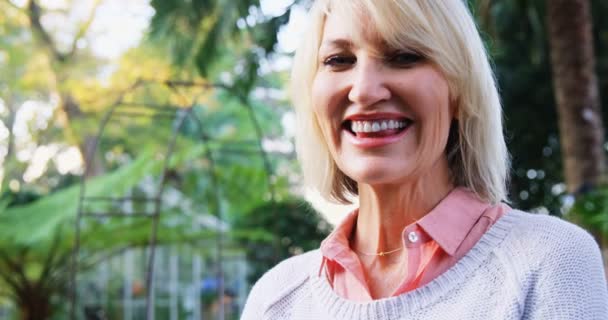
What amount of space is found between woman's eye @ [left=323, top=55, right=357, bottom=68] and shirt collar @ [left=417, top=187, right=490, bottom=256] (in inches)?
7.8

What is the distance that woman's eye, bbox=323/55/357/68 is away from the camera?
38.3 inches

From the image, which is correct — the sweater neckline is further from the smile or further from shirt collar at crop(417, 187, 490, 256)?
the smile

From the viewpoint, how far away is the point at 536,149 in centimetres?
856

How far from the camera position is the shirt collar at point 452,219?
962 mm

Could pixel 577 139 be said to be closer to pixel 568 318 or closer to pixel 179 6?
pixel 179 6

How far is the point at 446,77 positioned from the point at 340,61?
0.41 feet

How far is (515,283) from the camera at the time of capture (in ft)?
2.93

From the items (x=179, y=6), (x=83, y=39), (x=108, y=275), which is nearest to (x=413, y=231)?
(x=179, y=6)

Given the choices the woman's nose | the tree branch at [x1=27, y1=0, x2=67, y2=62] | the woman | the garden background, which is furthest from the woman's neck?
the tree branch at [x1=27, y1=0, x2=67, y2=62]

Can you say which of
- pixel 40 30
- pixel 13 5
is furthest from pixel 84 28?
pixel 13 5

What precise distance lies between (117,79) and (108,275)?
2981mm

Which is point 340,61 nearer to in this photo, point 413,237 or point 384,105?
point 384,105

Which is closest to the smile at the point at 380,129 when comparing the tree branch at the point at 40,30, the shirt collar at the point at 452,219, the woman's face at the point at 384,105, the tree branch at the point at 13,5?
the woman's face at the point at 384,105

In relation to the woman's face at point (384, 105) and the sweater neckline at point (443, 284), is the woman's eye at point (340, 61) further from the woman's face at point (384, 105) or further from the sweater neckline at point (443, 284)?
the sweater neckline at point (443, 284)
